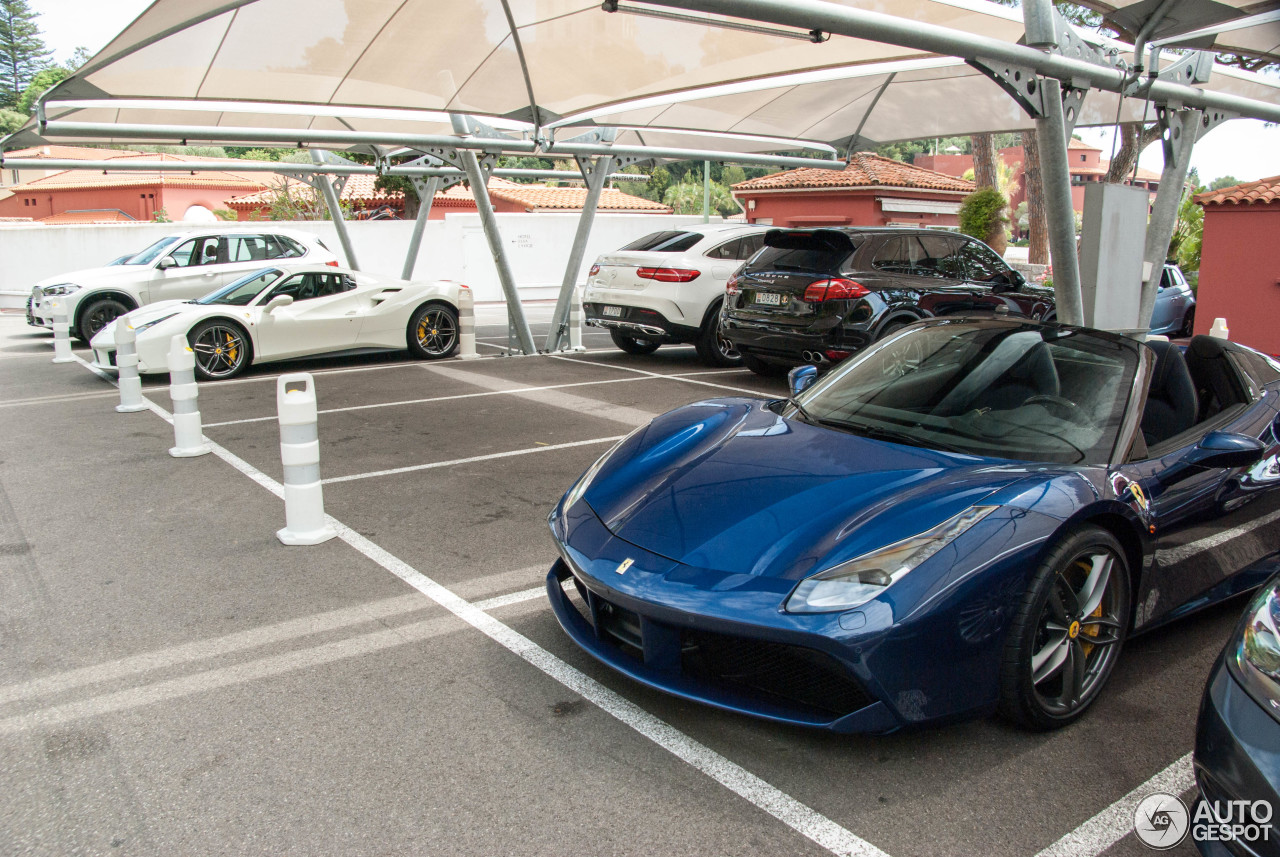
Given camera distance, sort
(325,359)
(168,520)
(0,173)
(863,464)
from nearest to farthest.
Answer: (863,464) < (168,520) < (325,359) < (0,173)

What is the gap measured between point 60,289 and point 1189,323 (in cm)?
1932

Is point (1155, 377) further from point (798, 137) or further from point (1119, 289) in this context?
point (798, 137)

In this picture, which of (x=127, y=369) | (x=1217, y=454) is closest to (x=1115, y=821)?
(x=1217, y=454)

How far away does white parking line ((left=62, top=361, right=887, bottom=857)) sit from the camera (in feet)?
8.43

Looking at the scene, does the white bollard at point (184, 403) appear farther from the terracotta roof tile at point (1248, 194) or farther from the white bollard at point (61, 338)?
the terracotta roof tile at point (1248, 194)

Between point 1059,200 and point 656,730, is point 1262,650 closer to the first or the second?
point 656,730

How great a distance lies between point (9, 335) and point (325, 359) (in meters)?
7.93

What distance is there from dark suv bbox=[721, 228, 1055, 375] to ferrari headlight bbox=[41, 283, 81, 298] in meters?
Answer: 10.7

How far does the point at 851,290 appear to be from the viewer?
8.89 meters

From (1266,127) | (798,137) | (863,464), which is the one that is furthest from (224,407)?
(1266,127)

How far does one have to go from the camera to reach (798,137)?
50.8 feet

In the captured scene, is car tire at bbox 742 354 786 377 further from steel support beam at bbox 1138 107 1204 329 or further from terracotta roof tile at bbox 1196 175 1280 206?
terracotta roof tile at bbox 1196 175 1280 206

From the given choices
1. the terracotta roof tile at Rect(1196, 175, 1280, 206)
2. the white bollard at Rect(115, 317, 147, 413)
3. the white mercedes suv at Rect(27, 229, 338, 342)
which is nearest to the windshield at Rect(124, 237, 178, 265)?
the white mercedes suv at Rect(27, 229, 338, 342)

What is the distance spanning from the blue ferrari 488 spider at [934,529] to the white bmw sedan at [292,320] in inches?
333
